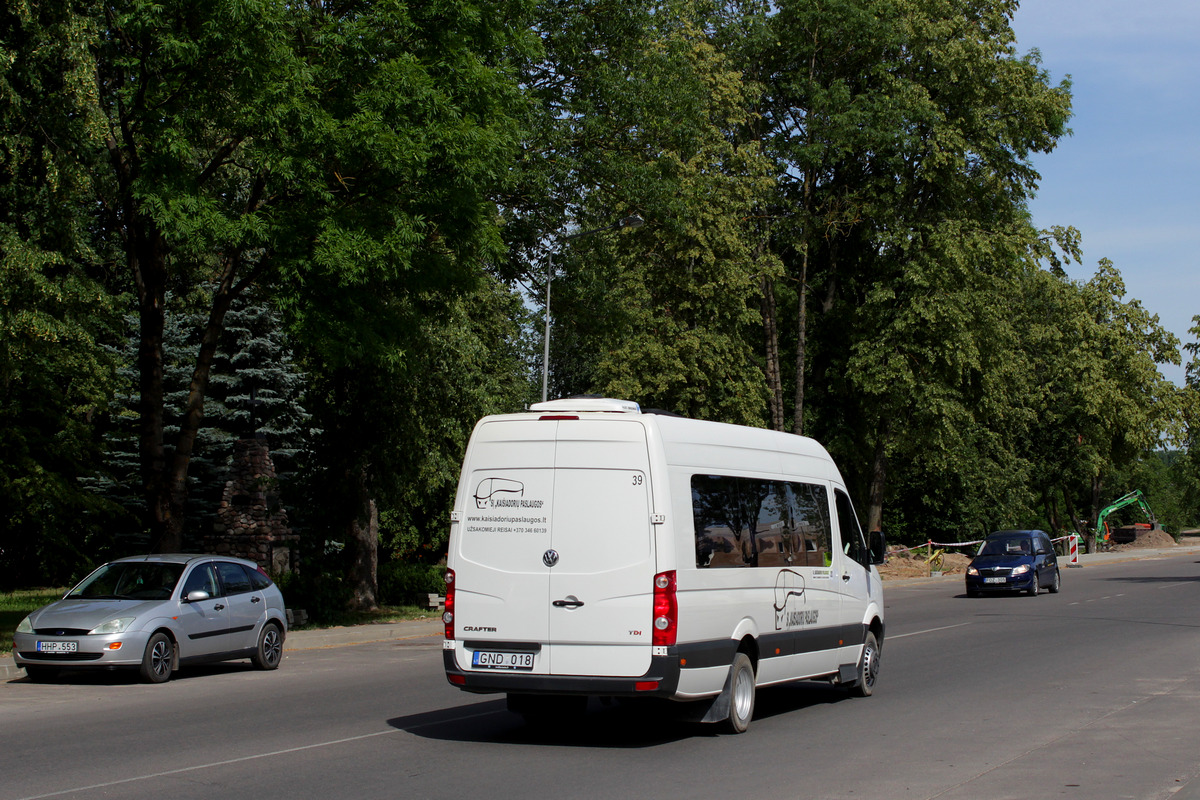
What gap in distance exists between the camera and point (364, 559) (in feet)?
87.2

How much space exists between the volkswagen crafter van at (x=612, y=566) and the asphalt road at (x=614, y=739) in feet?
1.92

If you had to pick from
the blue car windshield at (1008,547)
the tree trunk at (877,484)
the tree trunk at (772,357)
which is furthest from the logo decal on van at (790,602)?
the tree trunk at (877,484)

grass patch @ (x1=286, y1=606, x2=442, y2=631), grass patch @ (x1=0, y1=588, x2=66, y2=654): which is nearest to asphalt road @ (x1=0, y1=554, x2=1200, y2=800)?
grass patch @ (x1=0, y1=588, x2=66, y2=654)

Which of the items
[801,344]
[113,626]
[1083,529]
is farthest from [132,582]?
[1083,529]

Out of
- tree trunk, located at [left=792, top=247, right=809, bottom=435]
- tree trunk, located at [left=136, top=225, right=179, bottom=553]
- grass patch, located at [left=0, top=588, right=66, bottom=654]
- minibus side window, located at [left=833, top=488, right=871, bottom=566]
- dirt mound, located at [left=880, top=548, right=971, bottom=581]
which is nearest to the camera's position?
minibus side window, located at [left=833, top=488, right=871, bottom=566]

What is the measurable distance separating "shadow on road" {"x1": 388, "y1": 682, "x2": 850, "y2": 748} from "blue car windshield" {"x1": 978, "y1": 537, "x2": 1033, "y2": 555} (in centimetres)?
2097

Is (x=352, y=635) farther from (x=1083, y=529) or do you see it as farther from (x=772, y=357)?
(x=1083, y=529)

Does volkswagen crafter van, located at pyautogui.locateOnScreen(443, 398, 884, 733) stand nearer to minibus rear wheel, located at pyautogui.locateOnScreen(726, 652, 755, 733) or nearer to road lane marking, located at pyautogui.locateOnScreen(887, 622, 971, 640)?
minibus rear wheel, located at pyautogui.locateOnScreen(726, 652, 755, 733)

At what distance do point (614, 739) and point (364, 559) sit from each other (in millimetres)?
17876

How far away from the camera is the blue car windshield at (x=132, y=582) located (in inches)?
575

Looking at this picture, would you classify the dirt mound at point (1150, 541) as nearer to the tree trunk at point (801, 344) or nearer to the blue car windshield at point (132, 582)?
the tree trunk at point (801, 344)

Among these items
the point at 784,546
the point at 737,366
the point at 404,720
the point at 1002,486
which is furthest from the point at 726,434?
the point at 1002,486

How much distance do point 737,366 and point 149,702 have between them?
1167 inches

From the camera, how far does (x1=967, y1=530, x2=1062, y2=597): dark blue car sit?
3000 cm
